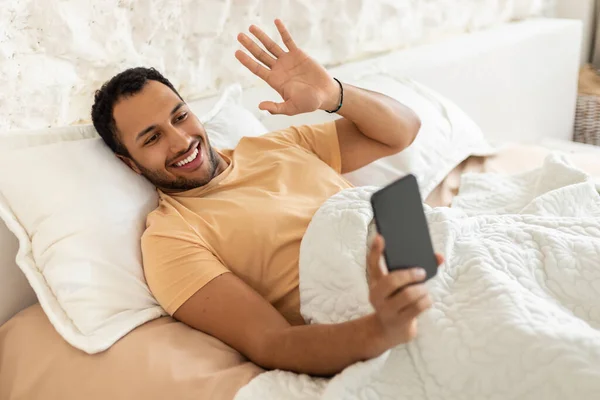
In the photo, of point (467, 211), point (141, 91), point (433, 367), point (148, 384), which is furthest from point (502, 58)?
point (148, 384)

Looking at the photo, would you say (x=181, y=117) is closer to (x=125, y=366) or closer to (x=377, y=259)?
(x=125, y=366)

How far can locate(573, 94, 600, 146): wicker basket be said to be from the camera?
9.23 ft

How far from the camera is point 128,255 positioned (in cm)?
114

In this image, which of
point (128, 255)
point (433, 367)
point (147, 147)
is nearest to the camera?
point (433, 367)

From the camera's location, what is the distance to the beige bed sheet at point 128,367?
947 mm

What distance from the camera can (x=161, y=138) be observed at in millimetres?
1271

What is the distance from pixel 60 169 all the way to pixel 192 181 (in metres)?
0.26

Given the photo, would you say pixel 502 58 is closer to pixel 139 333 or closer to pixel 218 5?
pixel 218 5

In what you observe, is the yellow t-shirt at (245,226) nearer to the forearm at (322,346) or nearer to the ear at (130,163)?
the ear at (130,163)

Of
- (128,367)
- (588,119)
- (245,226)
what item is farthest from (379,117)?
(588,119)

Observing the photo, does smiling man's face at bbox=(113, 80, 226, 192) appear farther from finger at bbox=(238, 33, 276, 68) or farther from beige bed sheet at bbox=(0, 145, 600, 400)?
beige bed sheet at bbox=(0, 145, 600, 400)

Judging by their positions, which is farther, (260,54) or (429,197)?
(429,197)

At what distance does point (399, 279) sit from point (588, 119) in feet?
7.90

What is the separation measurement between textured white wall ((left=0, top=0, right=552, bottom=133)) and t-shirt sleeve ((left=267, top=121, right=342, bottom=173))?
1.13 feet
